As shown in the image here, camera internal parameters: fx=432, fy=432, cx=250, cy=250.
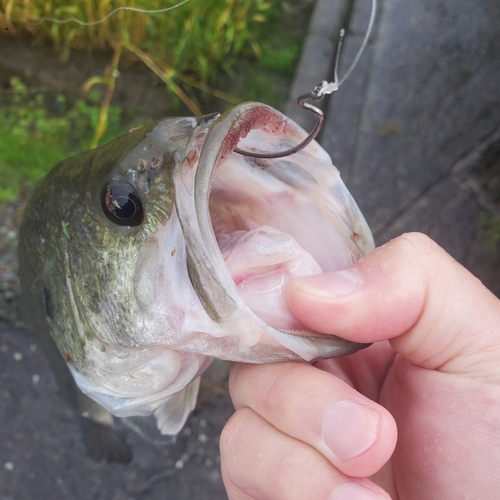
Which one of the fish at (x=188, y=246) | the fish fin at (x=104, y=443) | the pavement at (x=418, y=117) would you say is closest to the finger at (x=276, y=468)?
the fish at (x=188, y=246)

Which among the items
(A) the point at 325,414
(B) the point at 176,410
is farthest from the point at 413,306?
(B) the point at 176,410

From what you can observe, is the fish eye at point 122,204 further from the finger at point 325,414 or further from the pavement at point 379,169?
the pavement at point 379,169

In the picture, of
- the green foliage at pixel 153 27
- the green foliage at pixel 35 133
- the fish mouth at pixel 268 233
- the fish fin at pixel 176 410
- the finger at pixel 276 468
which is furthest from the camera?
the green foliage at pixel 153 27

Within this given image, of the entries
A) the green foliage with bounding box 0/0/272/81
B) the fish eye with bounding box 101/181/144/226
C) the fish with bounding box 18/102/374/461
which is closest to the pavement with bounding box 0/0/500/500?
the green foliage with bounding box 0/0/272/81

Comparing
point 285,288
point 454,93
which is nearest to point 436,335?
point 285,288

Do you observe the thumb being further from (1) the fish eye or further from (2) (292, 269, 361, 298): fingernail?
(1) the fish eye

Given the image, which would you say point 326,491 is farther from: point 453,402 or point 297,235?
point 297,235
